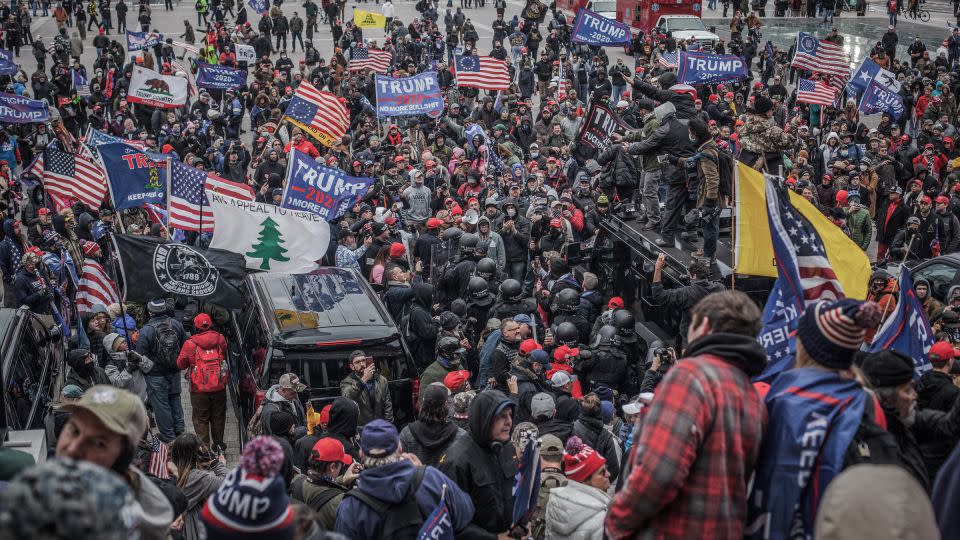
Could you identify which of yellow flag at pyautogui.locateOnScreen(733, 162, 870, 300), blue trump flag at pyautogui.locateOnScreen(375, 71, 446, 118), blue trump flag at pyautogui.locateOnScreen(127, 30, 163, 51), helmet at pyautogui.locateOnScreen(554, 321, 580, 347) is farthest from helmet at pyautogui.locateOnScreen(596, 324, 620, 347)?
blue trump flag at pyautogui.locateOnScreen(127, 30, 163, 51)

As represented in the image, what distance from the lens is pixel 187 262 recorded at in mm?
11344

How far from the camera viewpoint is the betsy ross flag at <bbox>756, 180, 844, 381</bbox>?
6.04 meters

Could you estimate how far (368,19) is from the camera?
3100cm

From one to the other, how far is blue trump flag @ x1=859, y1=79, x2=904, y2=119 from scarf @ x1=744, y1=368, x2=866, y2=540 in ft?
61.9

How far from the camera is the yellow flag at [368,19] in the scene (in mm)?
30500

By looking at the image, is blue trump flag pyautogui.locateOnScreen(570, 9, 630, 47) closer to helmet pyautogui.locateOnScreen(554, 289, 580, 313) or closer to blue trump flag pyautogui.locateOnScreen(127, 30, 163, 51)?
blue trump flag pyautogui.locateOnScreen(127, 30, 163, 51)

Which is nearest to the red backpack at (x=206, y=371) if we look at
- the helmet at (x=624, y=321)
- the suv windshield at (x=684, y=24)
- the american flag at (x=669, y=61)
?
the helmet at (x=624, y=321)

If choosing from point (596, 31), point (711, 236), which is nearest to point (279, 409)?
point (711, 236)

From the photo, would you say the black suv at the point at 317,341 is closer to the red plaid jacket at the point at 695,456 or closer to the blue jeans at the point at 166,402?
the blue jeans at the point at 166,402

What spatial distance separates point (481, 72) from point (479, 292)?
12.6 metres

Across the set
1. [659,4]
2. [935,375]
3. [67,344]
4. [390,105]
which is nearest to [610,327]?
[935,375]

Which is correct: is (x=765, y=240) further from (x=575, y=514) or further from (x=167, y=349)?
(x=167, y=349)

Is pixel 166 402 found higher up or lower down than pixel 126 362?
lower down

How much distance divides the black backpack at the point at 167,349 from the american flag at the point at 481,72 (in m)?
13.8
